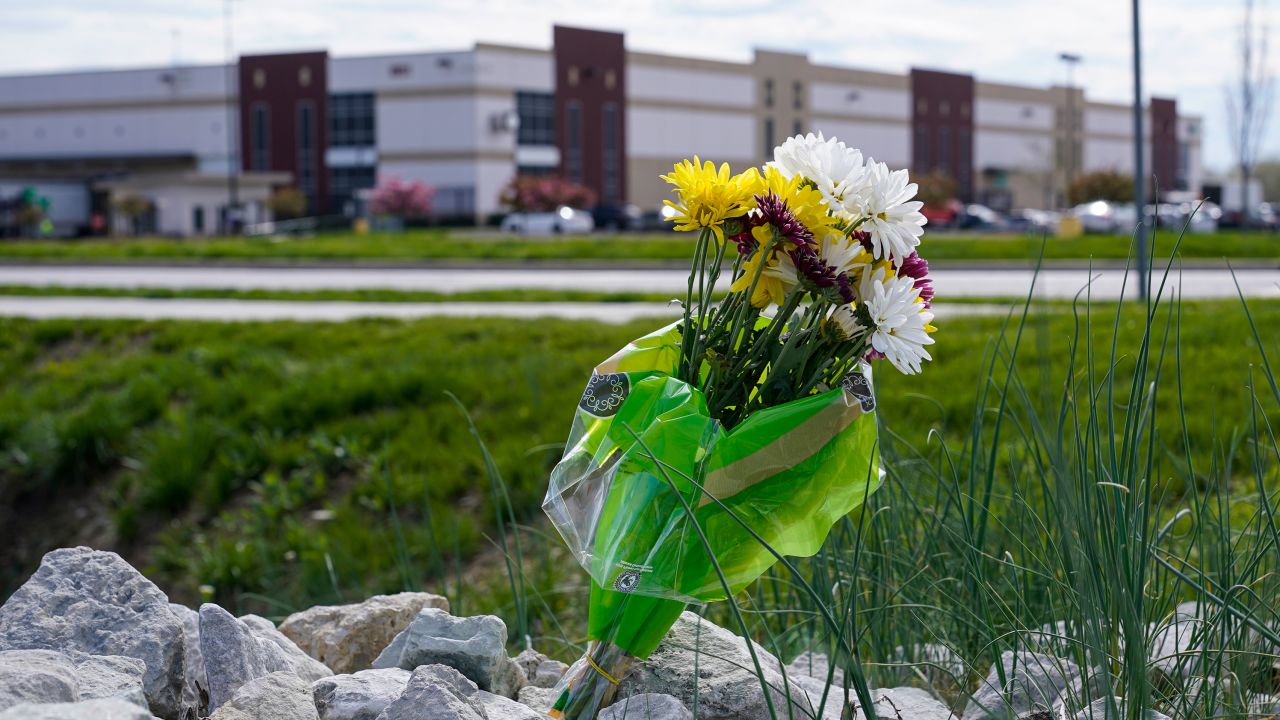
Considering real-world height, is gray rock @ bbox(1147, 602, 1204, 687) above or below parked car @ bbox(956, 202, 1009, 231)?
below

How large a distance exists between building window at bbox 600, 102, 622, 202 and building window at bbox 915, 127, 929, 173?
22.5 m

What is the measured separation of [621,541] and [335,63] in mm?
70186

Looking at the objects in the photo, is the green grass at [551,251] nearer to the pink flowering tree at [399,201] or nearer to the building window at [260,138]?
the pink flowering tree at [399,201]

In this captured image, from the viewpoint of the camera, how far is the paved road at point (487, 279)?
17062mm

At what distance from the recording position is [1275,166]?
317 ft

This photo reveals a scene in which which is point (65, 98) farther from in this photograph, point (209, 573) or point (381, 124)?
point (209, 573)

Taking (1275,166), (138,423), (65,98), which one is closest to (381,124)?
(65,98)

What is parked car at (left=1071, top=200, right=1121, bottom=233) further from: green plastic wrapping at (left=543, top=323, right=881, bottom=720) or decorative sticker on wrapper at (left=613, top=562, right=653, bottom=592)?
decorative sticker on wrapper at (left=613, top=562, right=653, bottom=592)

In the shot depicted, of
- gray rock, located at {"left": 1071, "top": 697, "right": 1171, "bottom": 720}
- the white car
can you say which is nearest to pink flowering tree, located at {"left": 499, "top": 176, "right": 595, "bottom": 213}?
the white car

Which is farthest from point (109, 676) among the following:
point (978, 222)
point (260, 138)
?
point (260, 138)

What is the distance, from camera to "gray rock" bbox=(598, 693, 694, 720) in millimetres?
2201

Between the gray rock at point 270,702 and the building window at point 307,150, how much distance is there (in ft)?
225

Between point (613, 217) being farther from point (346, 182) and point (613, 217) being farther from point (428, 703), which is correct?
point (428, 703)

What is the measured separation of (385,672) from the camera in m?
2.38
